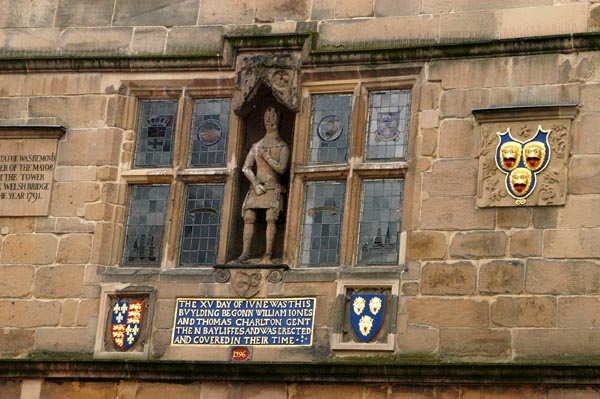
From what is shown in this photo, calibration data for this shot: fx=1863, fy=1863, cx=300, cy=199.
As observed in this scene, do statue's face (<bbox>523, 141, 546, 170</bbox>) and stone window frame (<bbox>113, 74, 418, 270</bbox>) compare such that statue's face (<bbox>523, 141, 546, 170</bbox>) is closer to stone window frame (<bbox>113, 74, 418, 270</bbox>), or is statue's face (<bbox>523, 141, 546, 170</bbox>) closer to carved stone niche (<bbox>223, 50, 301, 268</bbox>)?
stone window frame (<bbox>113, 74, 418, 270</bbox>)

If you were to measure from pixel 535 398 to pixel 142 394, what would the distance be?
12.9ft

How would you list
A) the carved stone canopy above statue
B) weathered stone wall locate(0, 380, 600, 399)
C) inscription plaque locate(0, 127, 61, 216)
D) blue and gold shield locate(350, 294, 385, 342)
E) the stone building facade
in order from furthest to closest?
1. inscription plaque locate(0, 127, 61, 216)
2. the carved stone canopy above statue
3. blue and gold shield locate(350, 294, 385, 342)
4. the stone building facade
5. weathered stone wall locate(0, 380, 600, 399)

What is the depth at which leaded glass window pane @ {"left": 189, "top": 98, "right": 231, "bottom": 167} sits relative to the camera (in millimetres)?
A: 19016

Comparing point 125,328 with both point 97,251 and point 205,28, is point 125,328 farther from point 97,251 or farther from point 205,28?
point 205,28

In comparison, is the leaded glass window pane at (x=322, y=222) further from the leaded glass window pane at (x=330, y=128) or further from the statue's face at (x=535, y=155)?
the statue's face at (x=535, y=155)

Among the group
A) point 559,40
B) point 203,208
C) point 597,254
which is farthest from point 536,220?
point 203,208

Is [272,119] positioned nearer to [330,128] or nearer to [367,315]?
[330,128]

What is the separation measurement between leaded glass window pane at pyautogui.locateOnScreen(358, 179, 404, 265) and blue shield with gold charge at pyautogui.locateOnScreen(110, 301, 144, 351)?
2.32 m

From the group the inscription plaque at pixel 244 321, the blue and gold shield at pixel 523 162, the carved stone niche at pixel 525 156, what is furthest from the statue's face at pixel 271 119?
the blue and gold shield at pixel 523 162

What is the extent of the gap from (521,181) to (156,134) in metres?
4.03

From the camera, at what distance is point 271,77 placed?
61.6ft

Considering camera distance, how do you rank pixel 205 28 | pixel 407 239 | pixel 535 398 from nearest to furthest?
pixel 535 398
pixel 407 239
pixel 205 28

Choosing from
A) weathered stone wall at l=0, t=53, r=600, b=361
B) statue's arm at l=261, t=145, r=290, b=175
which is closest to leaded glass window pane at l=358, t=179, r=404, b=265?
weathered stone wall at l=0, t=53, r=600, b=361

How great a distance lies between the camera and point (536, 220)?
57.0 ft
